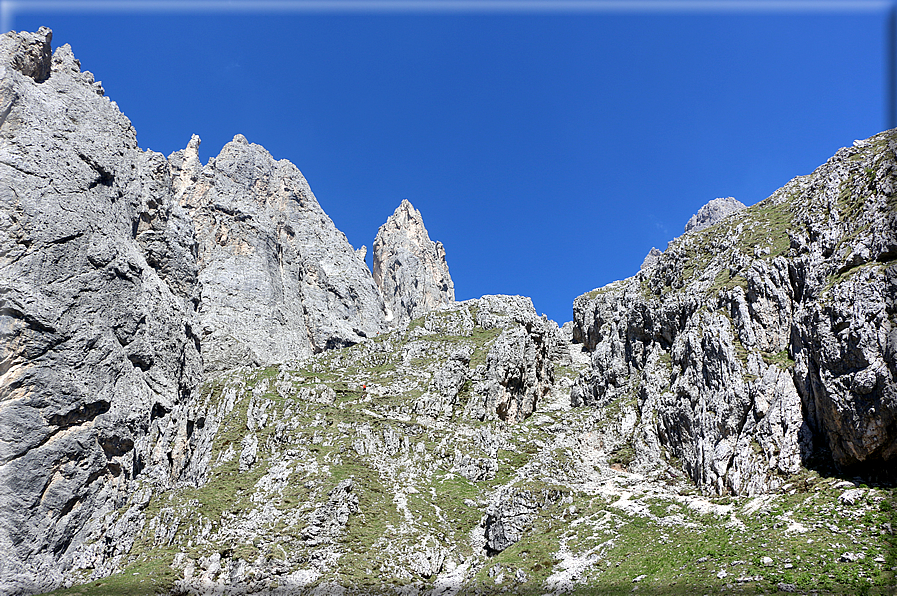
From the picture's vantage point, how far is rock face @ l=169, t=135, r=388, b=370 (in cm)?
12168

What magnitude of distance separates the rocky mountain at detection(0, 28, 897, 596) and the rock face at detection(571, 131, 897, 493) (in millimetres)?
331

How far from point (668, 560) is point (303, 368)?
74683mm

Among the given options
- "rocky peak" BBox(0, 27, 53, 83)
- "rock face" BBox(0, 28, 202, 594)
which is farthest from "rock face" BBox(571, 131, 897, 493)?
"rocky peak" BBox(0, 27, 53, 83)

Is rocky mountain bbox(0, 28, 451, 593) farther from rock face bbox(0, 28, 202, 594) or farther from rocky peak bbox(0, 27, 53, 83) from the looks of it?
rocky peak bbox(0, 27, 53, 83)

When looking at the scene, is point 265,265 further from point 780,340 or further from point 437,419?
point 780,340

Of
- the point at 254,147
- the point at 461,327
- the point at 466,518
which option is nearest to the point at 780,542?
the point at 466,518

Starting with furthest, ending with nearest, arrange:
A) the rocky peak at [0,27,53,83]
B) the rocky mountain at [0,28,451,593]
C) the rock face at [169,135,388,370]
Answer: the rock face at [169,135,388,370] → the rocky peak at [0,27,53,83] → the rocky mountain at [0,28,451,593]

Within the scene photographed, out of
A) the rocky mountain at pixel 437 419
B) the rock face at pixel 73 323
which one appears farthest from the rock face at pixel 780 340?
the rock face at pixel 73 323

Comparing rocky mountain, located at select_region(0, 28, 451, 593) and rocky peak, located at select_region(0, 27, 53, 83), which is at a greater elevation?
rocky peak, located at select_region(0, 27, 53, 83)

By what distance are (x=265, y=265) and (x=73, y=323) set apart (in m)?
67.5

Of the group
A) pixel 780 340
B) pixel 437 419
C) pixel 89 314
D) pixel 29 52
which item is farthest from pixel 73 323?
pixel 780 340

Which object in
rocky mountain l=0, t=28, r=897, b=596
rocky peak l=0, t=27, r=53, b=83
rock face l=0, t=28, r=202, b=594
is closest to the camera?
rocky mountain l=0, t=28, r=897, b=596

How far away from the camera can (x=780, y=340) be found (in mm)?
58281

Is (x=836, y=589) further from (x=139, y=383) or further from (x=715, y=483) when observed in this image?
(x=139, y=383)
